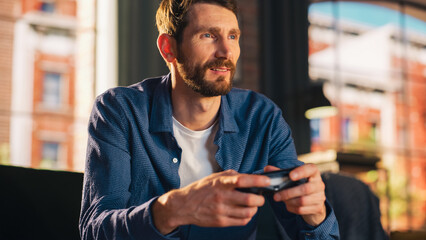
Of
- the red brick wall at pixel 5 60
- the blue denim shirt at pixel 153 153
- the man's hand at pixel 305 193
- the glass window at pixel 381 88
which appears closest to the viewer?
the man's hand at pixel 305 193

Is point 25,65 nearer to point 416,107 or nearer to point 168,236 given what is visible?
point 416,107

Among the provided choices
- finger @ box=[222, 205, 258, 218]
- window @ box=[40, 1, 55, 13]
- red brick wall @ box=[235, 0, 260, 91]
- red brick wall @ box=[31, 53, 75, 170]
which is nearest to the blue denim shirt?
finger @ box=[222, 205, 258, 218]

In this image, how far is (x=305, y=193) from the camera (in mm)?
961

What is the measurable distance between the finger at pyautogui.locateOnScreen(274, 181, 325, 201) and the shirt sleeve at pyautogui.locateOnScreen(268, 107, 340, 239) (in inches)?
6.3

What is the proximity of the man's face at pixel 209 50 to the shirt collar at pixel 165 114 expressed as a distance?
9 cm

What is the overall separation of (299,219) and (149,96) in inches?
20.7

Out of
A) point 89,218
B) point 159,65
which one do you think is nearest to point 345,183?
point 89,218

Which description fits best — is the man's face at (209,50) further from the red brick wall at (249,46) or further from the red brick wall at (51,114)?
the red brick wall at (51,114)

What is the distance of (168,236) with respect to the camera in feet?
3.07

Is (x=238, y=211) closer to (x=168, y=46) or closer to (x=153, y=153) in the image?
(x=153, y=153)

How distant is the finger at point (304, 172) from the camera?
0.91 m

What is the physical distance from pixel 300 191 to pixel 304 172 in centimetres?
4

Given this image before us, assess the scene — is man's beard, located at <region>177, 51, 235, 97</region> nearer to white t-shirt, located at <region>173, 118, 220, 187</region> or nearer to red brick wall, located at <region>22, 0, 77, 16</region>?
white t-shirt, located at <region>173, 118, 220, 187</region>

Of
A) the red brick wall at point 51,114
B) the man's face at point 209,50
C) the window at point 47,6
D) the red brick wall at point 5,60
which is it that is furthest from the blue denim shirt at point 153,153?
the window at point 47,6
